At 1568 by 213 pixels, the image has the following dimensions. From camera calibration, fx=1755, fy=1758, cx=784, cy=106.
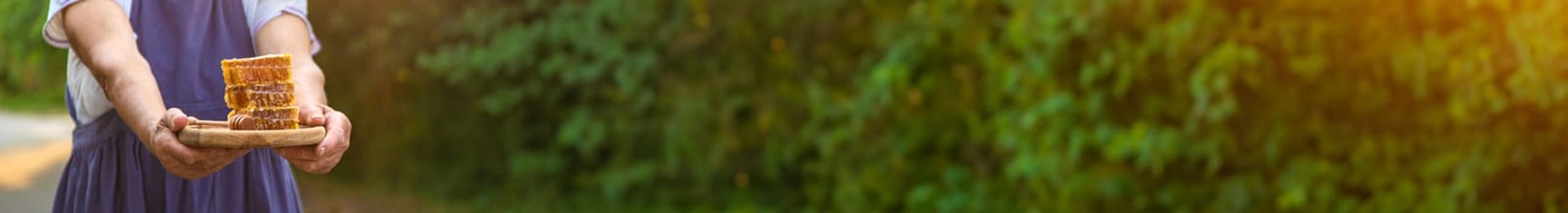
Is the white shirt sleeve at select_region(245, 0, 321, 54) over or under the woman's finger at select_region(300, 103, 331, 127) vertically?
over

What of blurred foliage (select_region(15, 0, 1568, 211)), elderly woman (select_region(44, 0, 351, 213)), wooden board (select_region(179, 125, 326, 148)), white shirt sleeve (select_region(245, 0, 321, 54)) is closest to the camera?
wooden board (select_region(179, 125, 326, 148))

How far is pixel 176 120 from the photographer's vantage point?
1017mm

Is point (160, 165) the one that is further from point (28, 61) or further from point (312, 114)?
point (28, 61)

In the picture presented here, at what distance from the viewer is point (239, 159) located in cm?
126

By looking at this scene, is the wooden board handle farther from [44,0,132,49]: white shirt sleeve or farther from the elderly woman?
[44,0,132,49]: white shirt sleeve

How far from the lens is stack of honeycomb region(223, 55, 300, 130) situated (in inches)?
40.8

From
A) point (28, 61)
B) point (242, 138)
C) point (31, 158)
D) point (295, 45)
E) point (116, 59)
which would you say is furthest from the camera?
point (31, 158)

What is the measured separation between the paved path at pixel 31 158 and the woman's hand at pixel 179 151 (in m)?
0.88

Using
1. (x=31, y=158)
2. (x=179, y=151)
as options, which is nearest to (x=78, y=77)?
(x=179, y=151)

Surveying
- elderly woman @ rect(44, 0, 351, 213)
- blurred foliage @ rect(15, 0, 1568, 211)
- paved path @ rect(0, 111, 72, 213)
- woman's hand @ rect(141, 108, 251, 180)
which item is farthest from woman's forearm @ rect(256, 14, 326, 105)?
blurred foliage @ rect(15, 0, 1568, 211)

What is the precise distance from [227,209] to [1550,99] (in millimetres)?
3452

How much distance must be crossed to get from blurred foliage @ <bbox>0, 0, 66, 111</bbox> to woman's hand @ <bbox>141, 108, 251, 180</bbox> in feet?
0.69

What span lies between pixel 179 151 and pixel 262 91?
59mm

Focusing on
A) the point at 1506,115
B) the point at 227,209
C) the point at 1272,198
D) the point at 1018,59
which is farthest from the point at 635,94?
the point at 227,209
